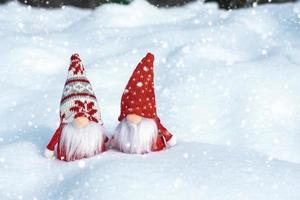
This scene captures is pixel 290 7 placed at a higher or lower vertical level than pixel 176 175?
higher

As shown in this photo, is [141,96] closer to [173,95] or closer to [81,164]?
[81,164]

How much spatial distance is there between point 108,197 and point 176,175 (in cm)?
30

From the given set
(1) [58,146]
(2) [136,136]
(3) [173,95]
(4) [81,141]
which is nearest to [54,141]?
(1) [58,146]

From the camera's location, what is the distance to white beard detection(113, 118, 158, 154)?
266cm

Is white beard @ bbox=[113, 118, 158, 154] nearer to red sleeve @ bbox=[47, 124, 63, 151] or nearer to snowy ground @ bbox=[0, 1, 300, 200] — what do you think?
snowy ground @ bbox=[0, 1, 300, 200]

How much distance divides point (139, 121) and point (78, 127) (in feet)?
0.91

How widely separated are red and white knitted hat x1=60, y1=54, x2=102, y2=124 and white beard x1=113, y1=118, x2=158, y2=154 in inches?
5.1

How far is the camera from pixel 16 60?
4.43 m

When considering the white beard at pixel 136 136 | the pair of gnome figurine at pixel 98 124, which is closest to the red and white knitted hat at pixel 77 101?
the pair of gnome figurine at pixel 98 124

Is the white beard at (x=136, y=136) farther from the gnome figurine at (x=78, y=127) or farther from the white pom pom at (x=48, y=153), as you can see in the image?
the white pom pom at (x=48, y=153)

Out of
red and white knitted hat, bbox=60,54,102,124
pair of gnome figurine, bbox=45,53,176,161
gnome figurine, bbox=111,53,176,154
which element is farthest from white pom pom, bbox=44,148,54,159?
gnome figurine, bbox=111,53,176,154

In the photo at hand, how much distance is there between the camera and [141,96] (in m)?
2.69

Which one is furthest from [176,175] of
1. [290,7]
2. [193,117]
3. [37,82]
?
[290,7]

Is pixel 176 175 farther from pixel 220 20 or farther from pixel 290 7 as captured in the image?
pixel 290 7
